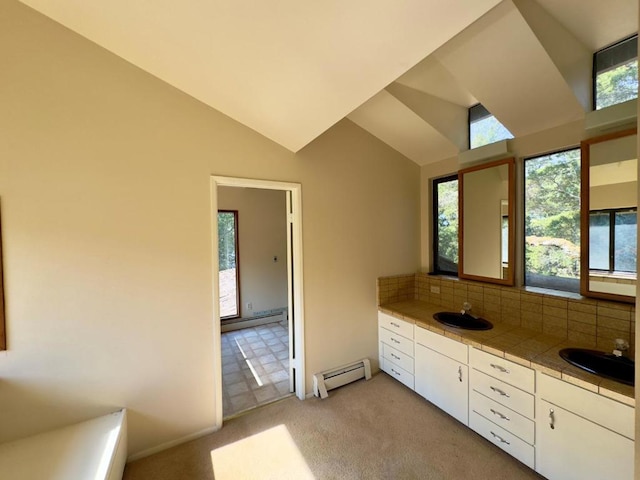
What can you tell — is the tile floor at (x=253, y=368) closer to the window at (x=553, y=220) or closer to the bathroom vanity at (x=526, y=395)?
the bathroom vanity at (x=526, y=395)

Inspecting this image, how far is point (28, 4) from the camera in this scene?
5.03 feet

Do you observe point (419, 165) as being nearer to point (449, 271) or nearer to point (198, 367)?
point (449, 271)

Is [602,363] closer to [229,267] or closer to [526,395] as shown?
[526,395]

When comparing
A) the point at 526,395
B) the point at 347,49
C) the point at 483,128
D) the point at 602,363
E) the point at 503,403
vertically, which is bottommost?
the point at 503,403

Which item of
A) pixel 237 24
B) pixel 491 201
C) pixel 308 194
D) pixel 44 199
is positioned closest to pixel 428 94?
pixel 491 201

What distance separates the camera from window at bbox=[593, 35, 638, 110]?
1.76 metres

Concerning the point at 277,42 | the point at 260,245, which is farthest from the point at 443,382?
the point at 260,245

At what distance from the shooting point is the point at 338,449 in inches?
75.7

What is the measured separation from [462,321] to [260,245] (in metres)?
3.48

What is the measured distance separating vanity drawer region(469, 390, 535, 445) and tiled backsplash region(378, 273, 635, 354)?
746 millimetres

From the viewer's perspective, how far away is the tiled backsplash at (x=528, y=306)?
1.77 m

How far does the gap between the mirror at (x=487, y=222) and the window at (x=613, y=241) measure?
21.3 inches

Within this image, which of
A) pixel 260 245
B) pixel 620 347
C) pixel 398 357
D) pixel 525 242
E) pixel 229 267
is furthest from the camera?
pixel 260 245

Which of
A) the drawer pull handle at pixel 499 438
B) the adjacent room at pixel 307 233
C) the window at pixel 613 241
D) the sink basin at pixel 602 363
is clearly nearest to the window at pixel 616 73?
the adjacent room at pixel 307 233
